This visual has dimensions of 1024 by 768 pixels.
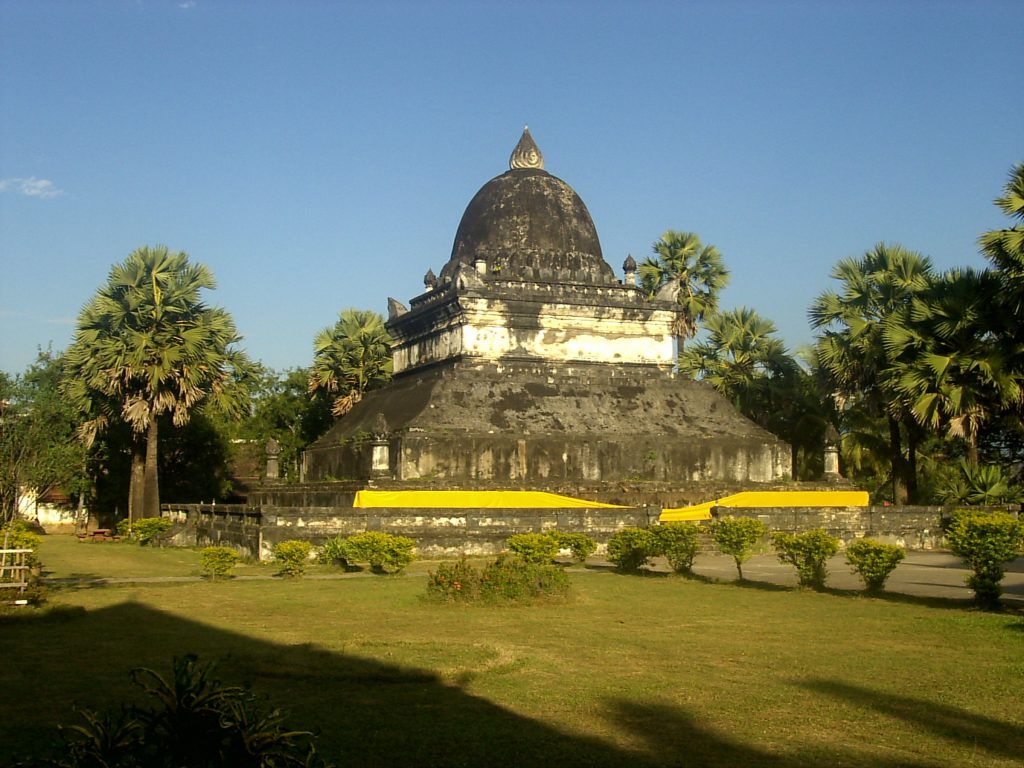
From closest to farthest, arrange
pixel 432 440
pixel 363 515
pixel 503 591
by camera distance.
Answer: pixel 503 591 → pixel 363 515 → pixel 432 440

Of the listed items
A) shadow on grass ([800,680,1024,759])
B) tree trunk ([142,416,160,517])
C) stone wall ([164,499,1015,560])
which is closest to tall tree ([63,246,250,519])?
tree trunk ([142,416,160,517])

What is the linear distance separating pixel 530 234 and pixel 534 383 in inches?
208

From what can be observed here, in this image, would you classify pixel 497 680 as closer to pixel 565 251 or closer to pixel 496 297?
pixel 496 297

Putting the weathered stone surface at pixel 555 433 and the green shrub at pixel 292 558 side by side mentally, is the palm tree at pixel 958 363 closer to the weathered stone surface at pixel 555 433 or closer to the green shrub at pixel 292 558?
the weathered stone surface at pixel 555 433

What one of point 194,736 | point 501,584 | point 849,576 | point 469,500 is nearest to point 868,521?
point 849,576

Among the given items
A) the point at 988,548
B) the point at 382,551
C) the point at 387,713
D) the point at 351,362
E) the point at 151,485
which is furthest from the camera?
the point at 351,362

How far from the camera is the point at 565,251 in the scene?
115 feet

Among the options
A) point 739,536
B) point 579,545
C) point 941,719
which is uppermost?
point 739,536

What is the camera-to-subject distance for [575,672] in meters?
9.78

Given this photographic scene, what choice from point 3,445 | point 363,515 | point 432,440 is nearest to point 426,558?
point 363,515

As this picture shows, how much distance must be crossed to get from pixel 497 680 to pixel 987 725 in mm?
3636

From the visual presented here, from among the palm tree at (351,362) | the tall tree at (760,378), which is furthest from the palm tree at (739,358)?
the palm tree at (351,362)

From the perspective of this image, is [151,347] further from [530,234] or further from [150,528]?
[530,234]

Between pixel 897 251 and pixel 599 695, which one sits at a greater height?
pixel 897 251
